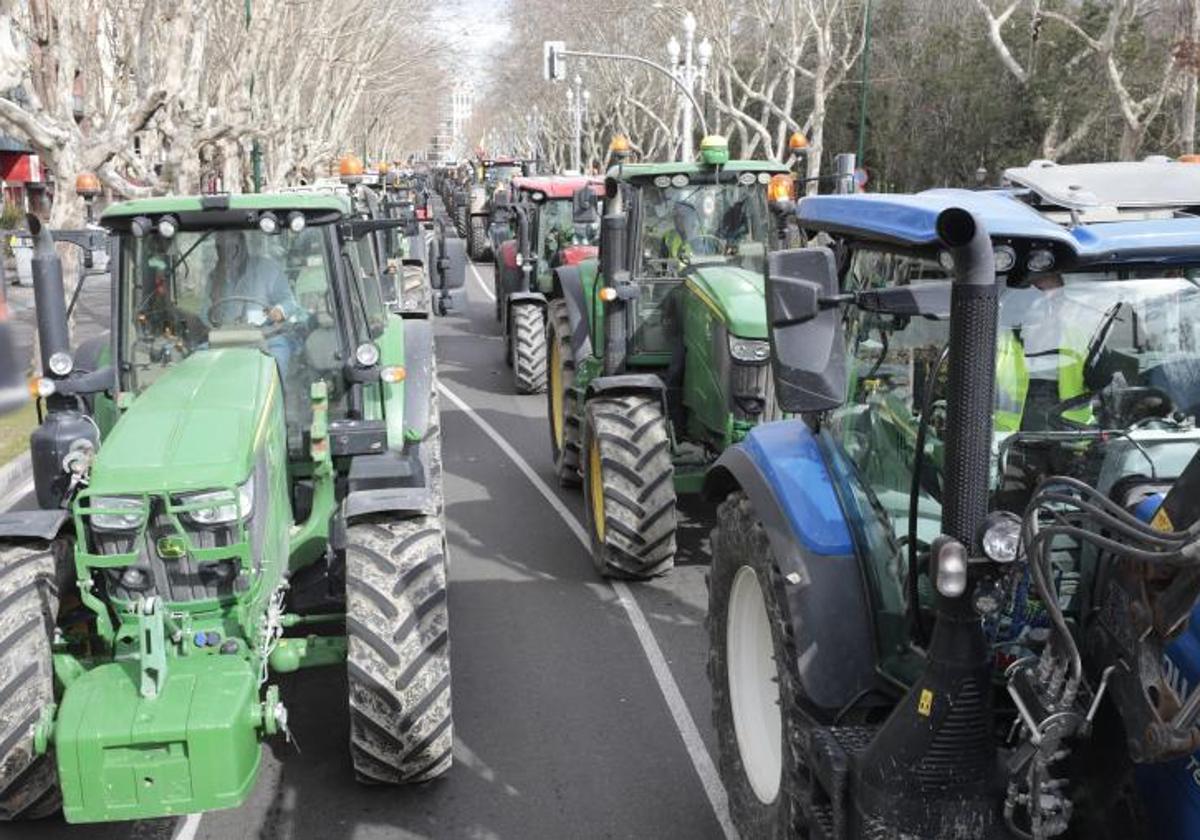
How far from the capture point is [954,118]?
32.8m

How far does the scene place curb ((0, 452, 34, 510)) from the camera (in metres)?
9.47

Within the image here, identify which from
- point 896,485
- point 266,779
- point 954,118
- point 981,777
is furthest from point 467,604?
point 954,118

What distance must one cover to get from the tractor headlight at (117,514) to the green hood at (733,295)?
12.5 ft

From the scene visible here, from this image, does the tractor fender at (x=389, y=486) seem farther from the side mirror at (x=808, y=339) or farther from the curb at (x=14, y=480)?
the curb at (x=14, y=480)

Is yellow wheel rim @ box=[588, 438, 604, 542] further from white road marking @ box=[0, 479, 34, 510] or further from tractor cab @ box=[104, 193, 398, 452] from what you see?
white road marking @ box=[0, 479, 34, 510]

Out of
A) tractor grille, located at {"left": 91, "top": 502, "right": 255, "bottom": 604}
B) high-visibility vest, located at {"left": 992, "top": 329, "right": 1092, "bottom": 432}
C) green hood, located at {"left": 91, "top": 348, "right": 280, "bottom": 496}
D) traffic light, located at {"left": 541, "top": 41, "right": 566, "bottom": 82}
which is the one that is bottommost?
tractor grille, located at {"left": 91, "top": 502, "right": 255, "bottom": 604}

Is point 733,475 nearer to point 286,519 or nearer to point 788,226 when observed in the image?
point 286,519

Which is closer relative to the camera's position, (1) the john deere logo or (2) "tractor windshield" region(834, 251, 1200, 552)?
(2) "tractor windshield" region(834, 251, 1200, 552)

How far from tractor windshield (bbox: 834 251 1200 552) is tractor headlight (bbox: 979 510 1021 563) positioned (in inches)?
16.6

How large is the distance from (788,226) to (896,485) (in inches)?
154

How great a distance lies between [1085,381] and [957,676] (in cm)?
89

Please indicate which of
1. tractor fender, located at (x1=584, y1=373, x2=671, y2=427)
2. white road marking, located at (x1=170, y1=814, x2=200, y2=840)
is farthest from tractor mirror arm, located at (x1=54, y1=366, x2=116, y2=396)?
tractor fender, located at (x1=584, y1=373, x2=671, y2=427)

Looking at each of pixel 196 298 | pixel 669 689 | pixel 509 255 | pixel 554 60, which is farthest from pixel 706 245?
pixel 554 60

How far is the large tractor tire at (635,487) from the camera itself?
21.9 ft
